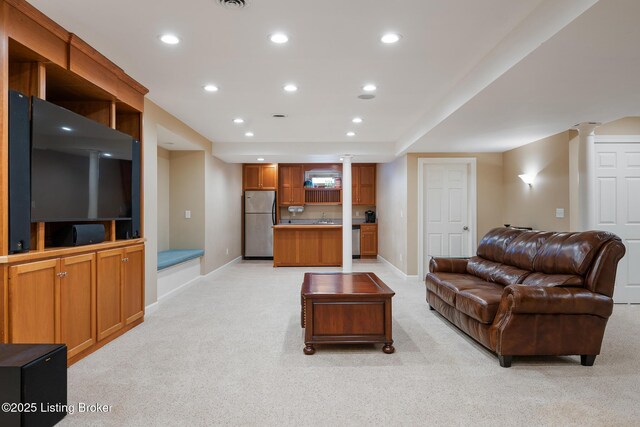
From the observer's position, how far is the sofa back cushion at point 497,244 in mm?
3889

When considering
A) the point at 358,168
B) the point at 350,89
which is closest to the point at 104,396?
the point at 350,89

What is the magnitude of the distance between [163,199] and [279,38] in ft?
13.6

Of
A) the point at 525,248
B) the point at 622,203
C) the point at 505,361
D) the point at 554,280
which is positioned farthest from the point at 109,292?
the point at 622,203

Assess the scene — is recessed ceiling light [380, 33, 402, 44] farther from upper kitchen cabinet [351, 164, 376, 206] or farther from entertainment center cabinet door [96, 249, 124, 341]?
upper kitchen cabinet [351, 164, 376, 206]

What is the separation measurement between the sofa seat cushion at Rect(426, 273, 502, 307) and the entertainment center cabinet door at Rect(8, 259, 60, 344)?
3.24m

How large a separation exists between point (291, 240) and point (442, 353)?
17.3ft

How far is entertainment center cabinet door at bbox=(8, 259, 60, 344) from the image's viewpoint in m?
2.16

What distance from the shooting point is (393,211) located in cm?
730

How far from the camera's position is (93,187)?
9.87 feet

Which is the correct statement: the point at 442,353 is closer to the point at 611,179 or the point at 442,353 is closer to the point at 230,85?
the point at 230,85

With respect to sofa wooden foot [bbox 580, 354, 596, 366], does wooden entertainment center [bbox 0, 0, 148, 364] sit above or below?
above

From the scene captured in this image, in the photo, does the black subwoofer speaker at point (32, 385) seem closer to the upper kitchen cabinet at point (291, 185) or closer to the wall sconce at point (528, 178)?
the wall sconce at point (528, 178)

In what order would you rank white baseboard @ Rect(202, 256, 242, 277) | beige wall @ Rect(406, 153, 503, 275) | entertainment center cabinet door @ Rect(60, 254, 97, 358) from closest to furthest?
1. entertainment center cabinet door @ Rect(60, 254, 97, 358)
2. beige wall @ Rect(406, 153, 503, 275)
3. white baseboard @ Rect(202, 256, 242, 277)

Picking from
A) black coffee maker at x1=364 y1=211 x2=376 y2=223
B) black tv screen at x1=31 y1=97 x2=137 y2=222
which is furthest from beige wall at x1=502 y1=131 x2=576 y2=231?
black tv screen at x1=31 y1=97 x2=137 y2=222
